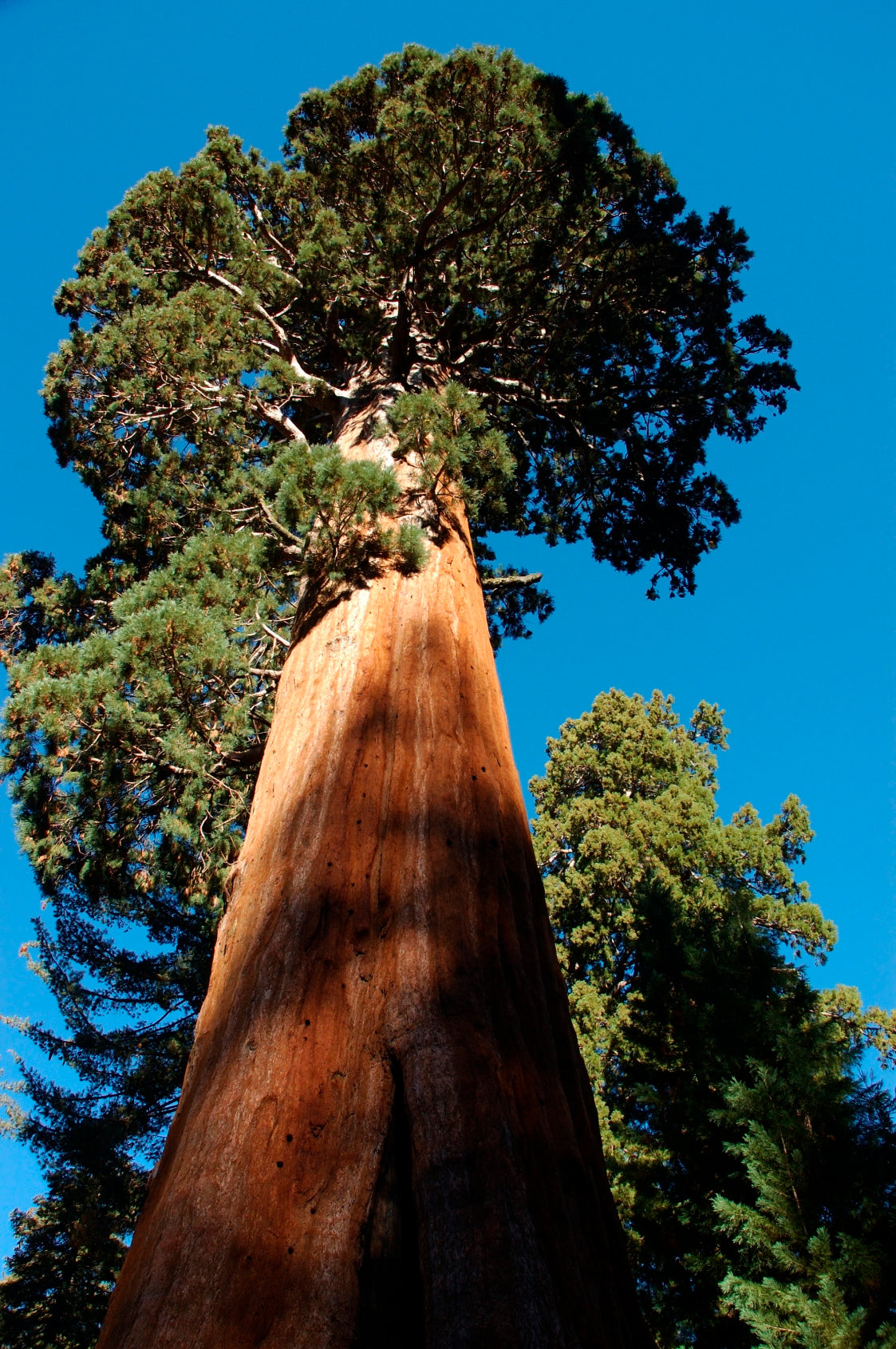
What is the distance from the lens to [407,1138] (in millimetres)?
1976

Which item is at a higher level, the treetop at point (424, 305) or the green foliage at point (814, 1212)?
the treetop at point (424, 305)

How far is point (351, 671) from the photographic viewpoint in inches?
135

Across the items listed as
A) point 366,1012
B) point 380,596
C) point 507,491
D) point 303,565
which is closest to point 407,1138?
point 366,1012

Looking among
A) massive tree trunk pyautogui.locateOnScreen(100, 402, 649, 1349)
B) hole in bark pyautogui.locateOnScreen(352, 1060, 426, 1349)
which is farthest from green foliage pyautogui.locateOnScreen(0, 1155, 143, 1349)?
hole in bark pyautogui.locateOnScreen(352, 1060, 426, 1349)

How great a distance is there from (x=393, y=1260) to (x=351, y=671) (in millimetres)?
2126

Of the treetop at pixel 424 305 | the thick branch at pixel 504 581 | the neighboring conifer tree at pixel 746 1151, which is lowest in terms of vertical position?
the neighboring conifer tree at pixel 746 1151

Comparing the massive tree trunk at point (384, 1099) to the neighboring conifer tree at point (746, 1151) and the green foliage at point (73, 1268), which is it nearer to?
the neighboring conifer tree at point (746, 1151)

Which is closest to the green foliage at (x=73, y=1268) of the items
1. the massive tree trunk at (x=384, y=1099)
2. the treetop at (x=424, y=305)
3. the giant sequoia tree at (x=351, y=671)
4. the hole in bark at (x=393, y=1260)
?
the giant sequoia tree at (x=351, y=671)

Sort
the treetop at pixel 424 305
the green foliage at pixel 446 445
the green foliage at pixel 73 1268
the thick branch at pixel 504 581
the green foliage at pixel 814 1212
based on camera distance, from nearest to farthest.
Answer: the green foliage at pixel 814 1212 → the green foliage at pixel 446 445 → the treetop at pixel 424 305 → the thick branch at pixel 504 581 → the green foliage at pixel 73 1268

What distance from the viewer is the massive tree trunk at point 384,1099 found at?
1688 mm

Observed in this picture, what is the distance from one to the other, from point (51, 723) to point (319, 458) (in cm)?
203

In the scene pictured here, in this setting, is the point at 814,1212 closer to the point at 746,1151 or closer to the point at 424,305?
the point at 746,1151

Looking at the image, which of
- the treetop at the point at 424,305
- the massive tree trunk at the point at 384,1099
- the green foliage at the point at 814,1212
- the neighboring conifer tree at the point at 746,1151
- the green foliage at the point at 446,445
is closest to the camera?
the massive tree trunk at the point at 384,1099

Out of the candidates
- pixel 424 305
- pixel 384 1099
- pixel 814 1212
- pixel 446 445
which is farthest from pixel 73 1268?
pixel 424 305
